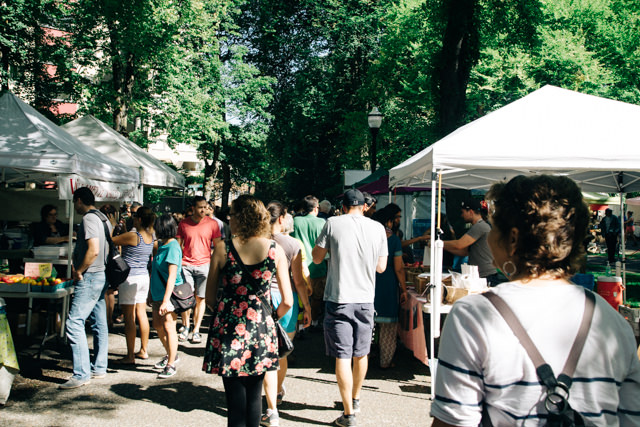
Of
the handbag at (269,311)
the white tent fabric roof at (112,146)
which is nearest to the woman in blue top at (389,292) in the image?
the handbag at (269,311)

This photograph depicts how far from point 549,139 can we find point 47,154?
20.8 ft

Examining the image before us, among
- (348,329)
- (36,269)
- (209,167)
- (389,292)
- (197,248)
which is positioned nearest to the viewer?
(348,329)

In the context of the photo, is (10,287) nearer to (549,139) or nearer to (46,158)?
(46,158)

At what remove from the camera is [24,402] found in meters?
5.02

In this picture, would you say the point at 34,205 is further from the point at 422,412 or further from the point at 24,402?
the point at 422,412

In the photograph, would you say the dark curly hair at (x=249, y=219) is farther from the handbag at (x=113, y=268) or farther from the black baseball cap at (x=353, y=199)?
the handbag at (x=113, y=268)

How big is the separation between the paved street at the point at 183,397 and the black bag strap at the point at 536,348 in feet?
11.7

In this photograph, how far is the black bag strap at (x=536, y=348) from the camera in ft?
4.37

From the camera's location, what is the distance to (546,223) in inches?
57.6

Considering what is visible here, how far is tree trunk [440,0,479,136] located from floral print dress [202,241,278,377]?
868 cm

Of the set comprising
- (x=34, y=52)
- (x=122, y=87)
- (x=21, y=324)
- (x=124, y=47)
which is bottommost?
(x=21, y=324)

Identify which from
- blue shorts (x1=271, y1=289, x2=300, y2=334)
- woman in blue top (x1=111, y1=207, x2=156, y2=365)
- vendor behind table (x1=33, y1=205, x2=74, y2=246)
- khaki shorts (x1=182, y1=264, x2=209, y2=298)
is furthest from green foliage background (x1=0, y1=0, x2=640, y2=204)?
blue shorts (x1=271, y1=289, x2=300, y2=334)

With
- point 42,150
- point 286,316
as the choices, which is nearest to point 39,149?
point 42,150

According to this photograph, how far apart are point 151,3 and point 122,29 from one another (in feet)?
3.31
